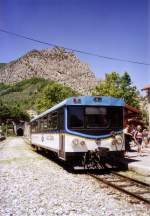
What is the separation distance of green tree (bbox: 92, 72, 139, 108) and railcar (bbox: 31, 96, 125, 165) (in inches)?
1168

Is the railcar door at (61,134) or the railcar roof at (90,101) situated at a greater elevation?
the railcar roof at (90,101)

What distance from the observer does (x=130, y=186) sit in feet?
34.8

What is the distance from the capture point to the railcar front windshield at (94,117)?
14.1 m

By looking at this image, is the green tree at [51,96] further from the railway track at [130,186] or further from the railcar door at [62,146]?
the railway track at [130,186]

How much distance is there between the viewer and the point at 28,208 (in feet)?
25.6

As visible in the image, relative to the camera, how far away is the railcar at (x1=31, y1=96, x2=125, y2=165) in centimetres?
1391

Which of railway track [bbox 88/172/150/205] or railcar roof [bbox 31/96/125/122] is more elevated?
railcar roof [bbox 31/96/125/122]

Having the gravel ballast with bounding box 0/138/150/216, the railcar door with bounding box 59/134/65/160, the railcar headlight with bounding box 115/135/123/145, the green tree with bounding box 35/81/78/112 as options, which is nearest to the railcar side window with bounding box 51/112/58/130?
the railcar door with bounding box 59/134/65/160

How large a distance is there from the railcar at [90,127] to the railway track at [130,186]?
126 cm

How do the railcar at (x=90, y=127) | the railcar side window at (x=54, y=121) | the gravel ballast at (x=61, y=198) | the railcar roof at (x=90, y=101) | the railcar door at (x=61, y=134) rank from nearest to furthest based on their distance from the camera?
the gravel ballast at (x=61, y=198) → the railcar at (x=90, y=127) → the railcar roof at (x=90, y=101) → the railcar door at (x=61, y=134) → the railcar side window at (x=54, y=121)

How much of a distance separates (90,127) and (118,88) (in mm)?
33632

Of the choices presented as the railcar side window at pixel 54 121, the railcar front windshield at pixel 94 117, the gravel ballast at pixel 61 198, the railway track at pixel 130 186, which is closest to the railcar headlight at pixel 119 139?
the railcar front windshield at pixel 94 117

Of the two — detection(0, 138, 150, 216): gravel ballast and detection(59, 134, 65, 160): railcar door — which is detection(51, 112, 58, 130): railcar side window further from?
detection(0, 138, 150, 216): gravel ballast

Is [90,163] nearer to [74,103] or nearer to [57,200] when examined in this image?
[74,103]
